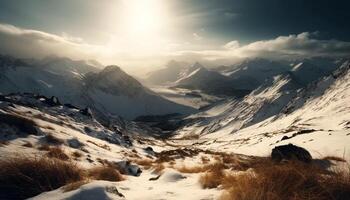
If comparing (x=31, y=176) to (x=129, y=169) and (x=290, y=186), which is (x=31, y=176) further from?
(x=129, y=169)

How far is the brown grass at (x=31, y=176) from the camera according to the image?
23.4ft

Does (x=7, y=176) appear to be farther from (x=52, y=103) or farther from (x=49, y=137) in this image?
(x=52, y=103)

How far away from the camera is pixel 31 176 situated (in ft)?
25.0

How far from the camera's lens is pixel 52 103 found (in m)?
102

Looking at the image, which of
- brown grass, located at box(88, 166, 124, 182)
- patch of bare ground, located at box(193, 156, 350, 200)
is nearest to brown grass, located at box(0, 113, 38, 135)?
brown grass, located at box(88, 166, 124, 182)

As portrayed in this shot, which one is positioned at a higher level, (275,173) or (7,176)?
(275,173)

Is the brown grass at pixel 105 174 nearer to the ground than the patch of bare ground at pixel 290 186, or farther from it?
nearer to the ground

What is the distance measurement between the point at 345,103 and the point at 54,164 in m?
210

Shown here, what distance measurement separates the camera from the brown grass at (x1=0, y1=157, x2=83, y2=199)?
7.12 meters

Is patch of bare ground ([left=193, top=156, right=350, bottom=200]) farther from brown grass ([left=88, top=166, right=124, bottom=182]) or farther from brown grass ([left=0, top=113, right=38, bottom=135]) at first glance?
brown grass ([left=0, top=113, right=38, bottom=135])

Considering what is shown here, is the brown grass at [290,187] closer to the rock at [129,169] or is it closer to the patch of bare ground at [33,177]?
the patch of bare ground at [33,177]

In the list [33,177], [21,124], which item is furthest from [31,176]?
[21,124]

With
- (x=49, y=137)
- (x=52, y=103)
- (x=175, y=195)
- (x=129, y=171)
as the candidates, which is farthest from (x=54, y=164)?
(x=52, y=103)

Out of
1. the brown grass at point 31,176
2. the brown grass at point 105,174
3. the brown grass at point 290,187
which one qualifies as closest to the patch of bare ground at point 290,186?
the brown grass at point 290,187
